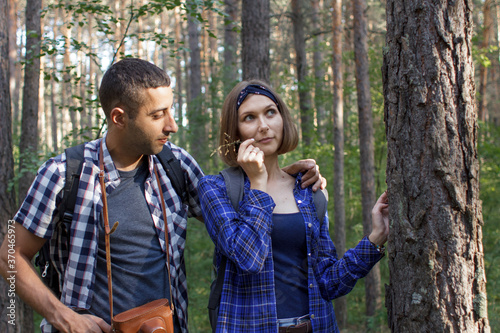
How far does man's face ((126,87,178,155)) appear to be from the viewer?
238cm

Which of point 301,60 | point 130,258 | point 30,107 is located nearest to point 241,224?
point 130,258

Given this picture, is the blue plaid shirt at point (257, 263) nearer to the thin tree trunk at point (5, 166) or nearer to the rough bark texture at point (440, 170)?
the rough bark texture at point (440, 170)

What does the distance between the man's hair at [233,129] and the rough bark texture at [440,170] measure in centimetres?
81

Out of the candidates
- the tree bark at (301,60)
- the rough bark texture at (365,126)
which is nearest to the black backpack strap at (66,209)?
the rough bark texture at (365,126)

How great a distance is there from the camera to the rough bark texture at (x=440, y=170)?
1754 mm

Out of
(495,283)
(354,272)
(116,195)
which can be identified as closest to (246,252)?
(354,272)

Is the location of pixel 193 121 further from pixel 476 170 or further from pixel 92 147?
pixel 476 170

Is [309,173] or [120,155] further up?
[120,155]

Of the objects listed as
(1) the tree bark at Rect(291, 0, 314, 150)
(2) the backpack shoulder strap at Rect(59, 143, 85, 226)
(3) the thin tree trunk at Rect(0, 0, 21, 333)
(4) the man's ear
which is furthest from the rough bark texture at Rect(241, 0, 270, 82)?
(1) the tree bark at Rect(291, 0, 314, 150)

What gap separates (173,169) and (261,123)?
68 centimetres

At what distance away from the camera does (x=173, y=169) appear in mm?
2684

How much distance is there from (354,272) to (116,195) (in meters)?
1.42

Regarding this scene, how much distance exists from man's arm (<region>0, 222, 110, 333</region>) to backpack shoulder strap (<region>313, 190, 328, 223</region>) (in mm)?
1319

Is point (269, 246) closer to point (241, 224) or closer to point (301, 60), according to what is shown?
point (241, 224)
